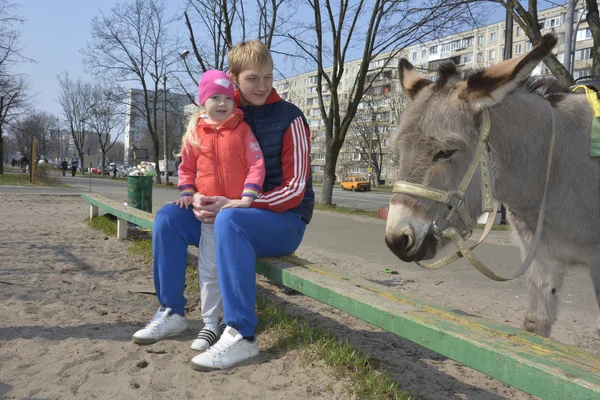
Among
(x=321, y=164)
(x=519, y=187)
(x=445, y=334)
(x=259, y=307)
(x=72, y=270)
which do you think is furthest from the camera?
(x=321, y=164)

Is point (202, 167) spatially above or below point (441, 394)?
above

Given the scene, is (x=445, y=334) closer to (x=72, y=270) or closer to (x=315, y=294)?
(x=315, y=294)

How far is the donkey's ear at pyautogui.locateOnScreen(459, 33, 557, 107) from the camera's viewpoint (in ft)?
5.83

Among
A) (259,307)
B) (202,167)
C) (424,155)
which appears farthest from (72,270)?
(424,155)

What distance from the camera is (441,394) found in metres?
2.61

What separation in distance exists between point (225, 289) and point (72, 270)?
340cm

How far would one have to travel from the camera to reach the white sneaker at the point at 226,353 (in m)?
2.62

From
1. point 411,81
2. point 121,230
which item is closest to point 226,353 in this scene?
point 411,81

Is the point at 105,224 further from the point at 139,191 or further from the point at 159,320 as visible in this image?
the point at 159,320

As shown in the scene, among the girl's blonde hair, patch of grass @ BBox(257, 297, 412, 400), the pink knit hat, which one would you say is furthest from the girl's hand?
patch of grass @ BBox(257, 297, 412, 400)

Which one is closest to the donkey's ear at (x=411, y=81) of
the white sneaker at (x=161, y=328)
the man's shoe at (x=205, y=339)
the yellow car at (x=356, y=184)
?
the man's shoe at (x=205, y=339)

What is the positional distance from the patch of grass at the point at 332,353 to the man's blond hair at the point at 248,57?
6.03 ft

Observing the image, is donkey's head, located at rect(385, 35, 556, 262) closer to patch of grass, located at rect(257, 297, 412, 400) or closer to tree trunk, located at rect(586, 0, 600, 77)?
patch of grass, located at rect(257, 297, 412, 400)

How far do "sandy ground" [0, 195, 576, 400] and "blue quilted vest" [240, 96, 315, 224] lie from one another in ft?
3.46
